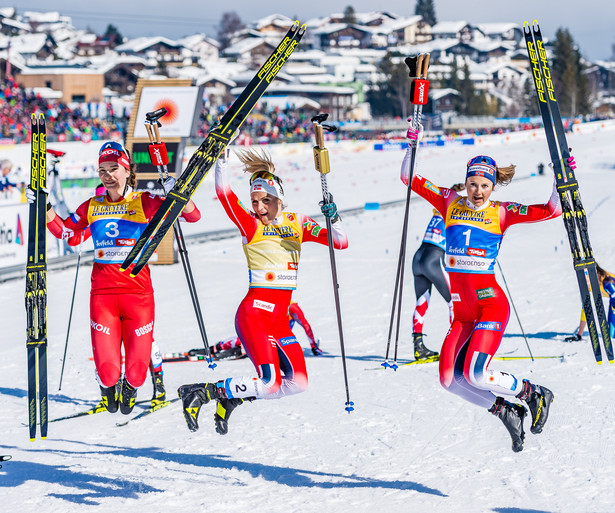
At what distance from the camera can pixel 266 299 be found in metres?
6.41

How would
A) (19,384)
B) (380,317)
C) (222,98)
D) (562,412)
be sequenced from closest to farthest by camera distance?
(562,412), (19,384), (380,317), (222,98)

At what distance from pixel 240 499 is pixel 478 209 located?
272 centimetres

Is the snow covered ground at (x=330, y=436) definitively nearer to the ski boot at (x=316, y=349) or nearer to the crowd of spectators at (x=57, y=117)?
the ski boot at (x=316, y=349)

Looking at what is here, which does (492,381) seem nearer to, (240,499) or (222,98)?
(240,499)

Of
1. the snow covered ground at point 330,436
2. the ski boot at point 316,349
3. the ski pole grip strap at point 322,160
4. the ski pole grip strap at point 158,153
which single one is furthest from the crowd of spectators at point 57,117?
the ski pole grip strap at point 322,160

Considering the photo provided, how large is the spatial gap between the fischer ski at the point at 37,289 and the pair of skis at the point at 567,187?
3.78 meters

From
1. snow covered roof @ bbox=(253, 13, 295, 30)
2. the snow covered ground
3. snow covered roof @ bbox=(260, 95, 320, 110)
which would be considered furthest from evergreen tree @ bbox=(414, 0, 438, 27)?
the snow covered ground

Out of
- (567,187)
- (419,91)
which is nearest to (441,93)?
(419,91)

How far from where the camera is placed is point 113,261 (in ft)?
22.9

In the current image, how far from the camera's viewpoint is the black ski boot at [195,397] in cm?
645

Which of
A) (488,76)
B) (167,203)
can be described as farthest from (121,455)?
(488,76)

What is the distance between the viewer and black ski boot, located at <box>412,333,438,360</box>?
9820mm

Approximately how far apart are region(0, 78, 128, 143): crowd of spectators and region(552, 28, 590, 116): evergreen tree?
62.4 m

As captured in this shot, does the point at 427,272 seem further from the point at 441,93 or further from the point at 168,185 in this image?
the point at 441,93
